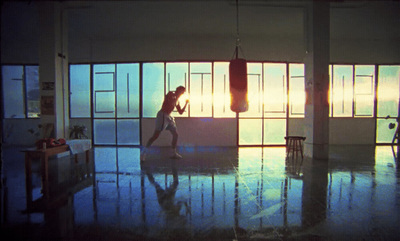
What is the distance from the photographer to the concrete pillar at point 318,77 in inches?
189

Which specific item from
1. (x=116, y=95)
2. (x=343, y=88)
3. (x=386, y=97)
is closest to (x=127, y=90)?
(x=116, y=95)

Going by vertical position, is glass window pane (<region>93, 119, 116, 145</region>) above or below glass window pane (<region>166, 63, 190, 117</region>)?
below

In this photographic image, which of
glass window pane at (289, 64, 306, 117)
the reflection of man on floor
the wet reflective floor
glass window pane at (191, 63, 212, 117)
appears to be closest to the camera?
the wet reflective floor

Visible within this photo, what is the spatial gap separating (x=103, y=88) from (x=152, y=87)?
1543 millimetres

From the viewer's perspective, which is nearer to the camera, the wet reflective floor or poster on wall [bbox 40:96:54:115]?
the wet reflective floor

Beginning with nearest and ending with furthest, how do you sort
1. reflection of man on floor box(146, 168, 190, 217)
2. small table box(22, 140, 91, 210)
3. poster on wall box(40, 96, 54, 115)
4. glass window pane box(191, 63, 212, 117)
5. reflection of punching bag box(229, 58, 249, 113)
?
reflection of man on floor box(146, 168, 190, 217) → small table box(22, 140, 91, 210) → reflection of punching bag box(229, 58, 249, 113) → poster on wall box(40, 96, 54, 115) → glass window pane box(191, 63, 212, 117)

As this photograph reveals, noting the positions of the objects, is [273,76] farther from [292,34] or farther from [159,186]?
[159,186]

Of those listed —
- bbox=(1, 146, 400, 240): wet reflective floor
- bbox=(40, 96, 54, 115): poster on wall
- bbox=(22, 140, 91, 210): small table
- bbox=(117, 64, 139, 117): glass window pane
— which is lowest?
bbox=(1, 146, 400, 240): wet reflective floor

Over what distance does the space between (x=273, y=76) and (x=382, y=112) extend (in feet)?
12.3

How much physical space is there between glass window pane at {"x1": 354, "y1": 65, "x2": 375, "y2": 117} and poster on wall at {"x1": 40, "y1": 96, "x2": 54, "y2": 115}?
8.50 m

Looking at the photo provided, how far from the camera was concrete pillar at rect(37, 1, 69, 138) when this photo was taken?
4.67 metres

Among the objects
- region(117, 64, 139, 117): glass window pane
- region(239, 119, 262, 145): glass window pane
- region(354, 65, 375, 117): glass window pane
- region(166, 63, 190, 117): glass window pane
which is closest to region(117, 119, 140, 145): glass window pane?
region(117, 64, 139, 117): glass window pane

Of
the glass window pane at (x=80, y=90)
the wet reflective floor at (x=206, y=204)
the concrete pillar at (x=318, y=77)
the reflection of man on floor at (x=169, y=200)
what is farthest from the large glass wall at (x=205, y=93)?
the reflection of man on floor at (x=169, y=200)

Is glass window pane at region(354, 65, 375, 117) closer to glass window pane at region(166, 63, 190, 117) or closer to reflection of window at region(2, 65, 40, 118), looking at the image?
glass window pane at region(166, 63, 190, 117)
